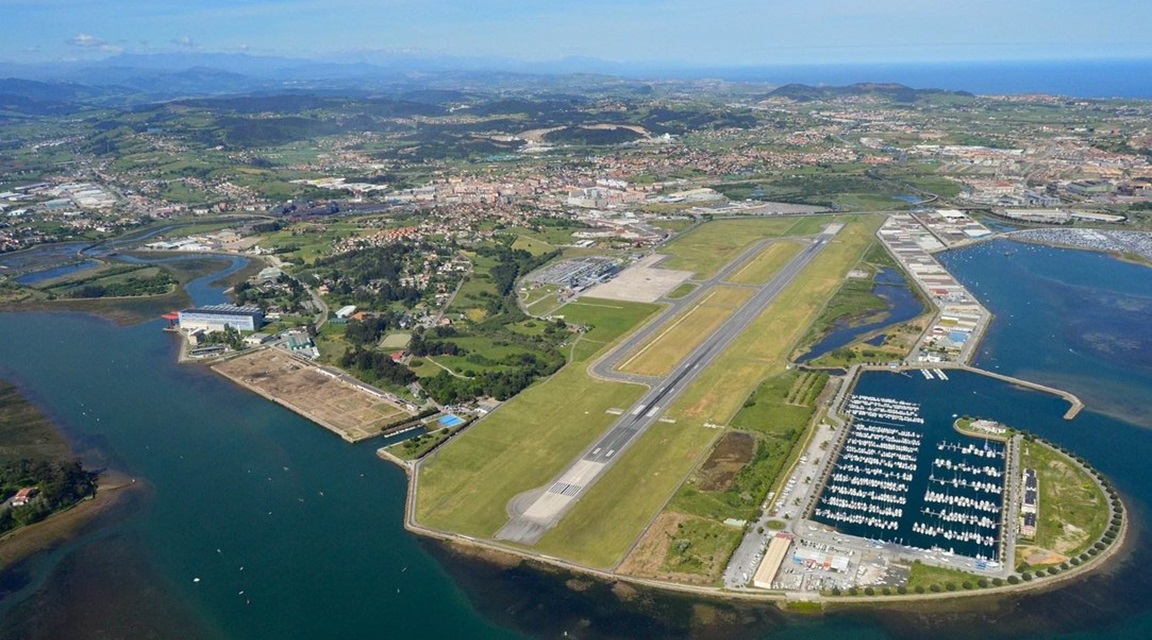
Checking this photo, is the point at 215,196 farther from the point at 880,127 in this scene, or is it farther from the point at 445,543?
the point at 880,127

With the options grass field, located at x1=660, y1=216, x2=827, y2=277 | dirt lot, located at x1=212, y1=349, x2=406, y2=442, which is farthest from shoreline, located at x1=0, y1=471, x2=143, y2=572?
grass field, located at x1=660, y1=216, x2=827, y2=277

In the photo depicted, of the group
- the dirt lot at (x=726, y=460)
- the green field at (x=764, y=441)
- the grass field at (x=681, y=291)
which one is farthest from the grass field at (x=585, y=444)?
the grass field at (x=681, y=291)

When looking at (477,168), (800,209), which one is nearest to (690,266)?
(800,209)

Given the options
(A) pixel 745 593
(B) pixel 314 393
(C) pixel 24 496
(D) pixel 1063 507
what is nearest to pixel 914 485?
(D) pixel 1063 507

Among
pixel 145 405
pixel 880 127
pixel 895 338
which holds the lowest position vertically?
pixel 145 405

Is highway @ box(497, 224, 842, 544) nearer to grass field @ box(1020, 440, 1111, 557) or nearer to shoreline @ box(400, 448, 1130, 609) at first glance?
shoreline @ box(400, 448, 1130, 609)
